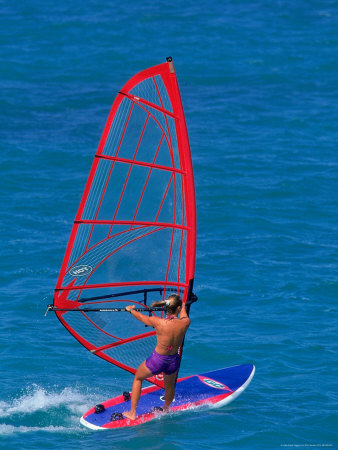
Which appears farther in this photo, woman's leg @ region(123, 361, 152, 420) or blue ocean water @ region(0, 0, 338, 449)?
blue ocean water @ region(0, 0, 338, 449)

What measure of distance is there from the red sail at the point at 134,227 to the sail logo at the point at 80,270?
1cm

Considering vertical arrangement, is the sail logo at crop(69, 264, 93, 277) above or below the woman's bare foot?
above

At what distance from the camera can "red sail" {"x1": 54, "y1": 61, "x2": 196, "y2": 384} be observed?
11.8 metres

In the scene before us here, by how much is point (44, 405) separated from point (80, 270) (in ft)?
6.78

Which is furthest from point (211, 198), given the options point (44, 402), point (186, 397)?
point (44, 402)

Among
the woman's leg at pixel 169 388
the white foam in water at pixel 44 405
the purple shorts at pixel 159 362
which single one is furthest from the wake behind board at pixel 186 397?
the purple shorts at pixel 159 362

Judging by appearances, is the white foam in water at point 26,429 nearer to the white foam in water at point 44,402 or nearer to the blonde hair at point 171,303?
the white foam in water at point 44,402

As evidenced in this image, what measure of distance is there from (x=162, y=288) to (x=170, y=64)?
3.22 metres

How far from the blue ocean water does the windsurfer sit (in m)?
0.76

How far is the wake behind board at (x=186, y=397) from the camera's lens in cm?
1173

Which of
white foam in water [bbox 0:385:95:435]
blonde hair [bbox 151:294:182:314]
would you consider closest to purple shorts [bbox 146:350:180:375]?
blonde hair [bbox 151:294:182:314]

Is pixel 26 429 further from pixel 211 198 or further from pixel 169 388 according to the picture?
pixel 211 198

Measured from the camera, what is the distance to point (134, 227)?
1227cm

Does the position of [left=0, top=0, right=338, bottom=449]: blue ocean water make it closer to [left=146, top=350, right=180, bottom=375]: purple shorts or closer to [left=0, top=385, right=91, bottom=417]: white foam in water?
[left=0, top=385, right=91, bottom=417]: white foam in water
